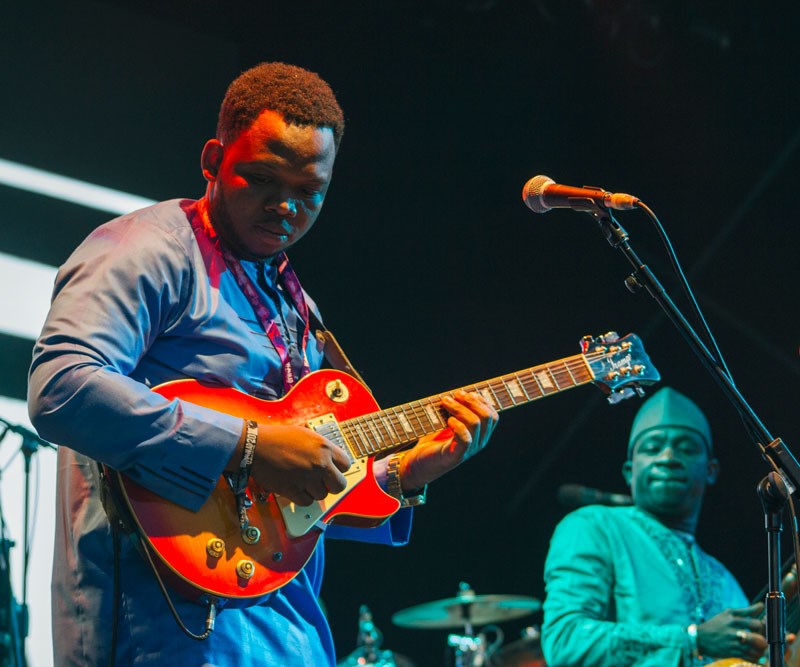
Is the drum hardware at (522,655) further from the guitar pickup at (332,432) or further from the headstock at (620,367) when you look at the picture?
the guitar pickup at (332,432)

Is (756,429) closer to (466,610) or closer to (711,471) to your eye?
(711,471)

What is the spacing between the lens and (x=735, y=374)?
20.9 feet

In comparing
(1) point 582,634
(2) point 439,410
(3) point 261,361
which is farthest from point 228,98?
(1) point 582,634

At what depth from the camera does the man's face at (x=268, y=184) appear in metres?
2.71

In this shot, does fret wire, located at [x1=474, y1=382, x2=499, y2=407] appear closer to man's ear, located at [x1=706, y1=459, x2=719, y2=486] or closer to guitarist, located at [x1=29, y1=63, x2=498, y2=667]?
guitarist, located at [x1=29, y1=63, x2=498, y2=667]

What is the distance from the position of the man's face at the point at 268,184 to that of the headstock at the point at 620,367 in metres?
1.08

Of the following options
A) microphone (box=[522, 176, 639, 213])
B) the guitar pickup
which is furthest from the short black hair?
the guitar pickup

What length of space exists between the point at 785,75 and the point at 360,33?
2.55 meters

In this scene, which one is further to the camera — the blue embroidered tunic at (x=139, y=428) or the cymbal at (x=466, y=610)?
the cymbal at (x=466, y=610)

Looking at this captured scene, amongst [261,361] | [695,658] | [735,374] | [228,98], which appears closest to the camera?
[261,361]

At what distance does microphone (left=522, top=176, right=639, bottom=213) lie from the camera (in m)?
2.75

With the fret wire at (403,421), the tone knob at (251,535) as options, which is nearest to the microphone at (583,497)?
the fret wire at (403,421)

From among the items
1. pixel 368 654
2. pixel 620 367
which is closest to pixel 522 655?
pixel 368 654

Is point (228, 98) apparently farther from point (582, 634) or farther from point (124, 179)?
point (582, 634)
